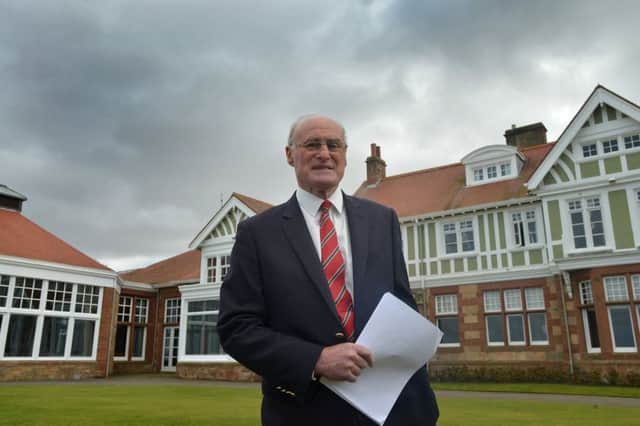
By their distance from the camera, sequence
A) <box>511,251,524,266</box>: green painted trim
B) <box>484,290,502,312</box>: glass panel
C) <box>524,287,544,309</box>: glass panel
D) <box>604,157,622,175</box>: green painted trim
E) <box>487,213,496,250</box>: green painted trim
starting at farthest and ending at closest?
<box>487,213,496,250</box>: green painted trim, <box>484,290,502,312</box>: glass panel, <box>511,251,524,266</box>: green painted trim, <box>524,287,544,309</box>: glass panel, <box>604,157,622,175</box>: green painted trim

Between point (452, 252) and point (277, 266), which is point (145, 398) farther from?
point (452, 252)

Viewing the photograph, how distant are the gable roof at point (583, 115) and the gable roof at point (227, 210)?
12022mm

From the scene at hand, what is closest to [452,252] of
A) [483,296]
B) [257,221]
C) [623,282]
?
[483,296]

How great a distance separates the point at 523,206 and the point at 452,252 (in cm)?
335

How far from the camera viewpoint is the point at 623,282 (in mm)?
16703

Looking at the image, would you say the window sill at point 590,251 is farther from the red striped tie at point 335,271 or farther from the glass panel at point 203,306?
the red striped tie at point 335,271

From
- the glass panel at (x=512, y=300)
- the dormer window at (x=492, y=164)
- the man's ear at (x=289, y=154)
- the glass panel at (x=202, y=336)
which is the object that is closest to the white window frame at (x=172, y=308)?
the glass panel at (x=202, y=336)

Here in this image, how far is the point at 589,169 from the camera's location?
18.2 meters

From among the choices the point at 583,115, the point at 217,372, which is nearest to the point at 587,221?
the point at 583,115

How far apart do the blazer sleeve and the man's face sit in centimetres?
37

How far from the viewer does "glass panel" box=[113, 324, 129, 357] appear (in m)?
26.4

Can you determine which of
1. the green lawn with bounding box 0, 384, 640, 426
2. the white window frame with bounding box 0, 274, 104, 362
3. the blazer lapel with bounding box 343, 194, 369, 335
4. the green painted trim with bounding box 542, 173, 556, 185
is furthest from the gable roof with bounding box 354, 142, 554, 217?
the blazer lapel with bounding box 343, 194, 369, 335

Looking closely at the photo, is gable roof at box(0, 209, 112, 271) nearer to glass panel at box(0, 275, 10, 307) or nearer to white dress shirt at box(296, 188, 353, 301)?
glass panel at box(0, 275, 10, 307)

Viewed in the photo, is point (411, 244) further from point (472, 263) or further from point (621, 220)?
point (621, 220)
